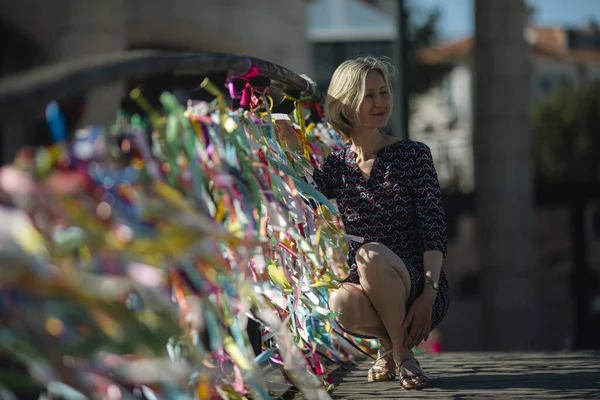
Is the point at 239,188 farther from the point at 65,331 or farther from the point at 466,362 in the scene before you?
the point at 466,362

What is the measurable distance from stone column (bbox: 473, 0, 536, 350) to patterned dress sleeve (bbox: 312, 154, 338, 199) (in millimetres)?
11955

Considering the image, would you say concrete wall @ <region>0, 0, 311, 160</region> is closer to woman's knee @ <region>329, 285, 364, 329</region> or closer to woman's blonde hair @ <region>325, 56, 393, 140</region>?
woman's blonde hair @ <region>325, 56, 393, 140</region>

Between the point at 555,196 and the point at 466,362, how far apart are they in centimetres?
1433

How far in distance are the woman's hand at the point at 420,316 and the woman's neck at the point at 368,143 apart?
0.55m

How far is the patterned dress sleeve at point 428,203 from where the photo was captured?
3.62 meters

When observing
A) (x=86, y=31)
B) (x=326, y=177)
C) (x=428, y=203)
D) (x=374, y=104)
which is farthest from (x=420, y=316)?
(x=86, y=31)

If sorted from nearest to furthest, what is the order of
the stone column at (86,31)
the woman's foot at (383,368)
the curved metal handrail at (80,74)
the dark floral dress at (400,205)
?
the curved metal handrail at (80,74) → the dark floral dress at (400,205) → the woman's foot at (383,368) → the stone column at (86,31)

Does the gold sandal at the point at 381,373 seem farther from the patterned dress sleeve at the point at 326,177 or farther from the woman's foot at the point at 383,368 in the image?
the patterned dress sleeve at the point at 326,177

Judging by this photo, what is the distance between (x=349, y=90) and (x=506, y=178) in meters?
12.1

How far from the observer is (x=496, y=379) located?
12.1 ft

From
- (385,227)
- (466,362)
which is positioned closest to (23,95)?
(385,227)

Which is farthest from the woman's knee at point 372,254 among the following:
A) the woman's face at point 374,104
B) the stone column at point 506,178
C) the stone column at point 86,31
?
the stone column at point 506,178

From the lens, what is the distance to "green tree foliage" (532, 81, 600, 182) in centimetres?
5269

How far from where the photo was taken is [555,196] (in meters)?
18.2
